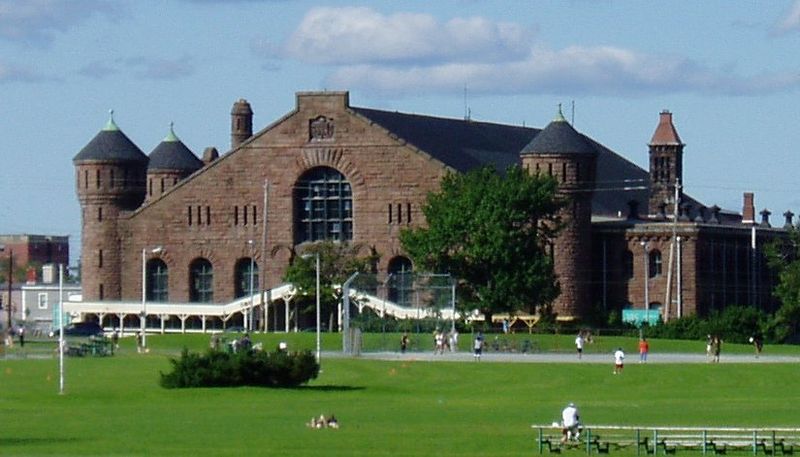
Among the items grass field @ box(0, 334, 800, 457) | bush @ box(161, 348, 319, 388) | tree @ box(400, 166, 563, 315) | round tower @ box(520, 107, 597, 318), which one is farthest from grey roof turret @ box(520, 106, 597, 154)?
bush @ box(161, 348, 319, 388)

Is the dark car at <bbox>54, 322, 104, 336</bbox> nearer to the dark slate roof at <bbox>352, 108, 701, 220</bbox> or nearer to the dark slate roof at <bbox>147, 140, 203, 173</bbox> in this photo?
the dark slate roof at <bbox>147, 140, 203, 173</bbox>

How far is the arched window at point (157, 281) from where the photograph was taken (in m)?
148

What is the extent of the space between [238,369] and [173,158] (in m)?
72.3

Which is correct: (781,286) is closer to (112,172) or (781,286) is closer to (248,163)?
(248,163)

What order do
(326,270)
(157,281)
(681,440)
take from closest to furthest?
(681,440) < (326,270) < (157,281)

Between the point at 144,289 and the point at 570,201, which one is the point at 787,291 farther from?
the point at 144,289

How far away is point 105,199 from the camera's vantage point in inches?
5910

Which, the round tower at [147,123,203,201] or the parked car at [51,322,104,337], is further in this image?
the round tower at [147,123,203,201]

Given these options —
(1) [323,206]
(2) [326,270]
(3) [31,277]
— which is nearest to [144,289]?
(2) [326,270]

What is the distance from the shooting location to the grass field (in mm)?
63969

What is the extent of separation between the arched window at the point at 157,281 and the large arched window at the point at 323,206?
26.9 ft

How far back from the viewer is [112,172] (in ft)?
494

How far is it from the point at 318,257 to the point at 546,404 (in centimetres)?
4901

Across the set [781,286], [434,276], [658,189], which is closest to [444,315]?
[434,276]
